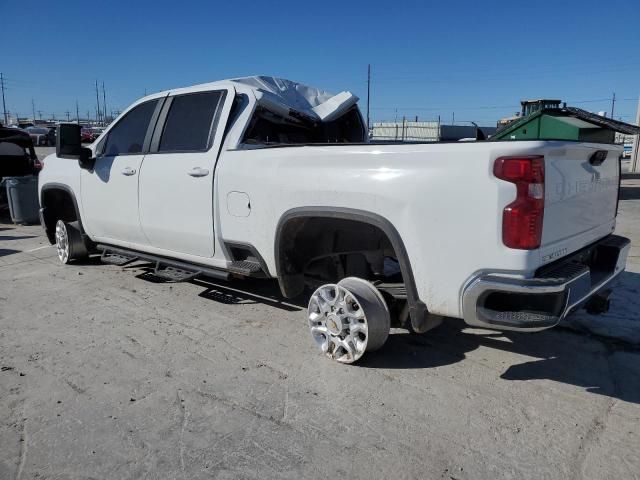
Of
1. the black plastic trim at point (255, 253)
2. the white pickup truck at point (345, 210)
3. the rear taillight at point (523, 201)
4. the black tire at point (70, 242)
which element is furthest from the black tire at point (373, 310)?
the black tire at point (70, 242)

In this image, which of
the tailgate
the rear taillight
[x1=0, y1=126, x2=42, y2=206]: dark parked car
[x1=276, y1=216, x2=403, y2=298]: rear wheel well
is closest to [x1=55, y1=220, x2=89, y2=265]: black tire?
[x1=276, y1=216, x2=403, y2=298]: rear wheel well

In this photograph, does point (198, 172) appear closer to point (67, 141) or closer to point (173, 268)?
point (173, 268)

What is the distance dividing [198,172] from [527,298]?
2692 millimetres

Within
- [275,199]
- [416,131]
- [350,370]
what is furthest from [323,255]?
[416,131]

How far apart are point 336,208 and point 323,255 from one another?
67 centimetres

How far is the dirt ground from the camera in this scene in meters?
2.54

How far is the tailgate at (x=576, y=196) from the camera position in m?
2.78

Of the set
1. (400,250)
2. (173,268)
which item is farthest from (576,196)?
(173,268)

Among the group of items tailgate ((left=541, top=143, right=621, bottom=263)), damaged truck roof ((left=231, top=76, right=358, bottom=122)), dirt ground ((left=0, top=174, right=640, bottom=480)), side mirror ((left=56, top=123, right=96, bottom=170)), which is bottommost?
dirt ground ((left=0, top=174, right=640, bottom=480))

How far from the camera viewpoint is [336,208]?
3.30 m

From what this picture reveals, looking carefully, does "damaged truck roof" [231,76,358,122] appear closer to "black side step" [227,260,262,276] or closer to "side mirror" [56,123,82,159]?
"black side step" [227,260,262,276]

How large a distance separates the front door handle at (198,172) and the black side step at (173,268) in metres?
0.80

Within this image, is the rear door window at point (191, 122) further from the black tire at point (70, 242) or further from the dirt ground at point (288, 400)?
the black tire at point (70, 242)

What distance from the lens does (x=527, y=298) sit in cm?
281
